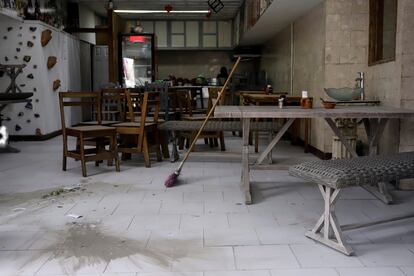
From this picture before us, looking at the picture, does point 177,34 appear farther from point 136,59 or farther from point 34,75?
point 34,75

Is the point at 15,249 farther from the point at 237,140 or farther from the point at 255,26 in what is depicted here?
the point at 255,26

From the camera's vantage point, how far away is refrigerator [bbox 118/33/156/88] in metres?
10.3

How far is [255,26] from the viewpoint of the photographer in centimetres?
783

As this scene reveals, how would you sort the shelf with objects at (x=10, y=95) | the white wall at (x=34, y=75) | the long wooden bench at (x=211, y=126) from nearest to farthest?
the long wooden bench at (x=211, y=126) → the shelf with objects at (x=10, y=95) → the white wall at (x=34, y=75)

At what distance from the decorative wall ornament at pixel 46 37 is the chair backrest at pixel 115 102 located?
1829 mm

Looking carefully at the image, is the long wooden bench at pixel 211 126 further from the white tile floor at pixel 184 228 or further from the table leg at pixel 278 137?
the table leg at pixel 278 137

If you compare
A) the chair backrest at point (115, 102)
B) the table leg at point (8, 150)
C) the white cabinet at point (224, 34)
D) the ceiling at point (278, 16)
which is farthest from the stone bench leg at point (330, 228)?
the white cabinet at point (224, 34)

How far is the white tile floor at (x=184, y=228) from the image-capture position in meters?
2.34

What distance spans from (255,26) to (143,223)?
5.55m

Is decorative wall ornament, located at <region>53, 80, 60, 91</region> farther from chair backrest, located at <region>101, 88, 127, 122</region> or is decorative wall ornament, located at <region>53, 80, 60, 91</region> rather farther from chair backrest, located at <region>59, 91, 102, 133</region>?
chair backrest, located at <region>59, 91, 102, 133</region>

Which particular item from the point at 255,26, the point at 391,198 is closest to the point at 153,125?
the point at 391,198

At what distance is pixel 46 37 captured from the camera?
24.4 feet

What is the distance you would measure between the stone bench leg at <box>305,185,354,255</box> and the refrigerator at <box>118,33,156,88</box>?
805cm

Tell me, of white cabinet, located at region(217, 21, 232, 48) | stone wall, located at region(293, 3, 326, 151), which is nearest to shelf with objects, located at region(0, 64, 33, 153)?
stone wall, located at region(293, 3, 326, 151)
